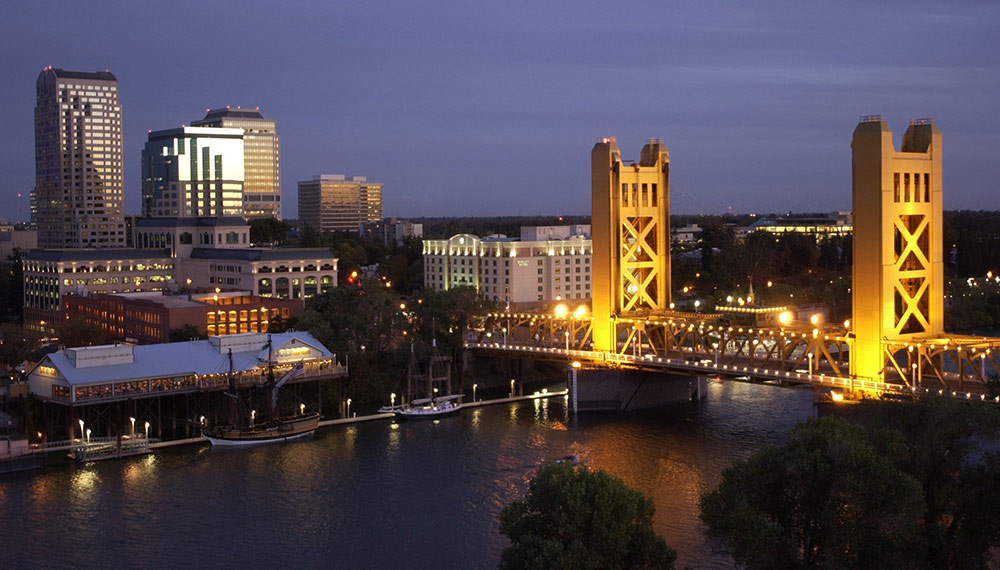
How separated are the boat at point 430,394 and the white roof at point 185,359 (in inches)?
157

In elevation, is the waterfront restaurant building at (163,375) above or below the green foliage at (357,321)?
below

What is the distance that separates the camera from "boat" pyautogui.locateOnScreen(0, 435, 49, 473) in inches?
1495

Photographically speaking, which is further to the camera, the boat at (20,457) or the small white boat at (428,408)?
the small white boat at (428,408)

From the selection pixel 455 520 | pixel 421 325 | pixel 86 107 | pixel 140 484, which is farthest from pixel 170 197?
pixel 455 520

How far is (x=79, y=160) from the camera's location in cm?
11375

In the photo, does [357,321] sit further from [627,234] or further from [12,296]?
[12,296]

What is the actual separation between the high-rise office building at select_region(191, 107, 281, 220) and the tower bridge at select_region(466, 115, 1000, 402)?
111354 mm

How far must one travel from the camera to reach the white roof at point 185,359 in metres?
43.1

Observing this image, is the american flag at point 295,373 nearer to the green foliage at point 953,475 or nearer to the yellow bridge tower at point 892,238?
the yellow bridge tower at point 892,238

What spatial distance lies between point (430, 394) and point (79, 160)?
246 ft

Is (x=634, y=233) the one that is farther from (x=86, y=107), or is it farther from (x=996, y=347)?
(x=86, y=107)

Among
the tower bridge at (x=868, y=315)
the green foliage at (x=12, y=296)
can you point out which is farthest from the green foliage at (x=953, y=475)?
the green foliage at (x=12, y=296)

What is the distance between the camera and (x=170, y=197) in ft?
361

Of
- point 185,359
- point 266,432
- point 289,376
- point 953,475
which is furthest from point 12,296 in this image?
point 953,475
